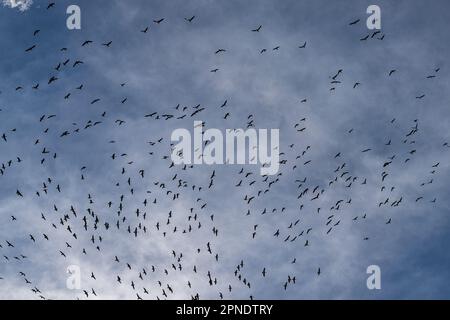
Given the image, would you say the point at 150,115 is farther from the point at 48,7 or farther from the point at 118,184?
the point at 48,7

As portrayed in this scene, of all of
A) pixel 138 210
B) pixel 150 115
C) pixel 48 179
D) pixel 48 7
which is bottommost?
pixel 138 210

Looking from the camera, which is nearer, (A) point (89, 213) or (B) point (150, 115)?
(B) point (150, 115)

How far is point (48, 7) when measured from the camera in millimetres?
31297
